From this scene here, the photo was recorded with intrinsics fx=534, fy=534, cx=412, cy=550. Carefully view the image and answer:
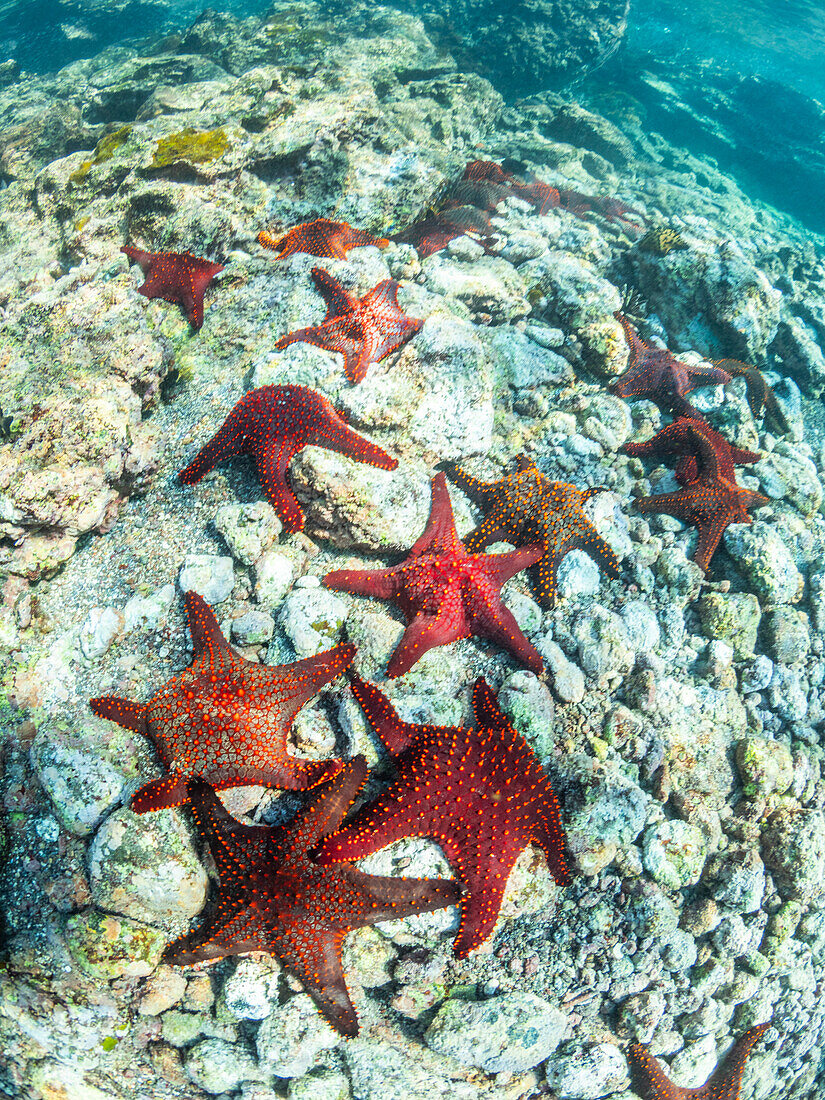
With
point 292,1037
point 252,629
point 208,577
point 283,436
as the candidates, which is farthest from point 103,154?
point 292,1037

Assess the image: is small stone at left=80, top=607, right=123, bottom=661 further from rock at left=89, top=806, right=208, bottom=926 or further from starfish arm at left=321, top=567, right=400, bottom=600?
starfish arm at left=321, top=567, right=400, bottom=600

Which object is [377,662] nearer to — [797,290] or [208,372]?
[208,372]

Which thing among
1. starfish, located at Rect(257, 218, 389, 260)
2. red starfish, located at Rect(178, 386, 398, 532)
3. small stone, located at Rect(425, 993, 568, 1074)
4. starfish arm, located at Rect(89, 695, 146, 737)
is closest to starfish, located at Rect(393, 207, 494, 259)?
starfish, located at Rect(257, 218, 389, 260)

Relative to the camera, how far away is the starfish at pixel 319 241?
548 centimetres

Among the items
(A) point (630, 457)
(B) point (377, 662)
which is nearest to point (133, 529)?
(B) point (377, 662)

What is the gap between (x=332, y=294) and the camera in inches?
195

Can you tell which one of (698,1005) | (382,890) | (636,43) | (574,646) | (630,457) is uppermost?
(636,43)

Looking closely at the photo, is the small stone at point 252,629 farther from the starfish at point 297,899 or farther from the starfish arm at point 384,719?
the starfish at point 297,899

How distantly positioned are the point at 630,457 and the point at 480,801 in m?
3.72

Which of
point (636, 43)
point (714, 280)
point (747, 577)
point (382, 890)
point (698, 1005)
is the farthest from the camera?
point (636, 43)

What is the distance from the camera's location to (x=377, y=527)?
370 centimetres

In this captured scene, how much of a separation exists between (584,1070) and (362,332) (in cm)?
→ 526

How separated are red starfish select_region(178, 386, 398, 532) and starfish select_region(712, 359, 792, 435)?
5178 millimetres

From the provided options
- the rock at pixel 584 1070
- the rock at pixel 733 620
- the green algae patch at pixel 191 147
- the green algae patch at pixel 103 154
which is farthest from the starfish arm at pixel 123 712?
the green algae patch at pixel 103 154
